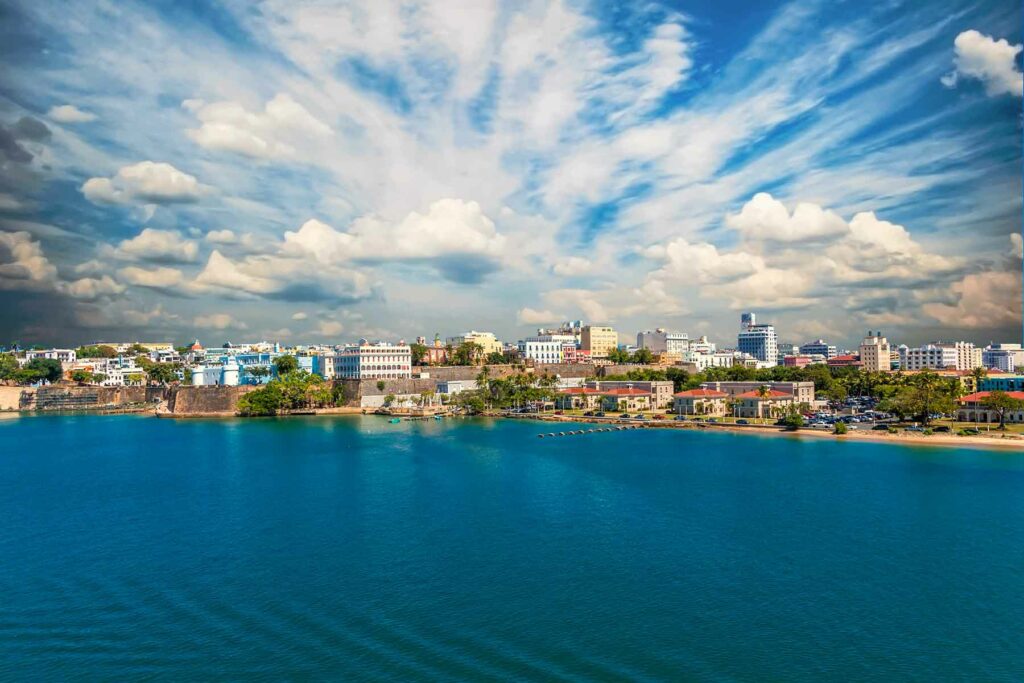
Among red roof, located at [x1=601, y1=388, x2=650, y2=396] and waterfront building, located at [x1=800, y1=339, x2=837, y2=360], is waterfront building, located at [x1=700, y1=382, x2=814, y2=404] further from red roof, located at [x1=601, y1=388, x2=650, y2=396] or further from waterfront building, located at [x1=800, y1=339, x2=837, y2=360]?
waterfront building, located at [x1=800, y1=339, x2=837, y2=360]

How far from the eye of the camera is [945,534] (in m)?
16.5

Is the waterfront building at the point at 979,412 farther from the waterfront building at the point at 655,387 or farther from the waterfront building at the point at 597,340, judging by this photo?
the waterfront building at the point at 597,340

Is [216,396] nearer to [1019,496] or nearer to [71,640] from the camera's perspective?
[71,640]

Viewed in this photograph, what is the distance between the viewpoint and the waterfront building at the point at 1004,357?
276 feet

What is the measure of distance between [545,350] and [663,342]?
2455cm

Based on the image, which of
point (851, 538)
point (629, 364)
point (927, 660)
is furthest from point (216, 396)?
point (927, 660)

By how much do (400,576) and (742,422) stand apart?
31359 mm

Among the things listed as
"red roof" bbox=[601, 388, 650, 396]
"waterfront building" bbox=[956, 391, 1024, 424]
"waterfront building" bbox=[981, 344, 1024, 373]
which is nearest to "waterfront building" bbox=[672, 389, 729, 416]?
"red roof" bbox=[601, 388, 650, 396]

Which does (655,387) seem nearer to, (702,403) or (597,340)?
(702,403)

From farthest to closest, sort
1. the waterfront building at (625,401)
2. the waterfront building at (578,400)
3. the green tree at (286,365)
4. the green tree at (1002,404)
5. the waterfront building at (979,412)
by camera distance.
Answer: the green tree at (286,365)
the waterfront building at (578,400)
the waterfront building at (625,401)
the waterfront building at (979,412)
the green tree at (1002,404)

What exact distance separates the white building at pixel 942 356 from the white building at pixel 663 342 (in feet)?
92.7

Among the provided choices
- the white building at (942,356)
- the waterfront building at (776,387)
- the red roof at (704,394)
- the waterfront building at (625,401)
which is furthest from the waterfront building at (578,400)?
the white building at (942,356)

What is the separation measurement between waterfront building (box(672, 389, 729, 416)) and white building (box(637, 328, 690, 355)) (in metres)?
48.1

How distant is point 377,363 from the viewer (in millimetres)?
58594
